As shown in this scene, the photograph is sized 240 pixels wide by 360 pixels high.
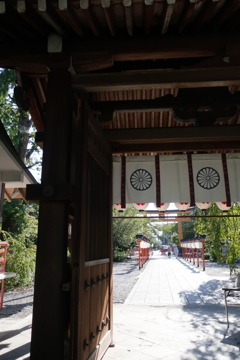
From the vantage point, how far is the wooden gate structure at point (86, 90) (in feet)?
8.31

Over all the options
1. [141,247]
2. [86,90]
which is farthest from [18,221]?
[86,90]

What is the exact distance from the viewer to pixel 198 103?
3.78 meters

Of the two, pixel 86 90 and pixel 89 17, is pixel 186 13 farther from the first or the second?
pixel 86 90

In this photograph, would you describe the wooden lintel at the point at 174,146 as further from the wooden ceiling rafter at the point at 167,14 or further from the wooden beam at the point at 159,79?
the wooden ceiling rafter at the point at 167,14

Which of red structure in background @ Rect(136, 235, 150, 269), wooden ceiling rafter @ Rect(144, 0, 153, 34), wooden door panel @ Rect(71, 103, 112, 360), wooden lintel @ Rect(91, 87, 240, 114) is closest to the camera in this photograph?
wooden ceiling rafter @ Rect(144, 0, 153, 34)

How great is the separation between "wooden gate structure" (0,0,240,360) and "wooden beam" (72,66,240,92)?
11 millimetres

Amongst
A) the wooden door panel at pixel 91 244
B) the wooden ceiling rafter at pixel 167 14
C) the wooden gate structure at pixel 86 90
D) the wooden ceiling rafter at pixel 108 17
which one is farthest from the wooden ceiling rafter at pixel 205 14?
the wooden door panel at pixel 91 244

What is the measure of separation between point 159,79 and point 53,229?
201 cm

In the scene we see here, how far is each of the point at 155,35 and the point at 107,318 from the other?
3.67m

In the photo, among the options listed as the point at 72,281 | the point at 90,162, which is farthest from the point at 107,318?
the point at 90,162

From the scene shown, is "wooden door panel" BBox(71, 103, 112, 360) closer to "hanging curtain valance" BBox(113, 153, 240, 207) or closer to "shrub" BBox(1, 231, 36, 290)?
"hanging curtain valance" BBox(113, 153, 240, 207)

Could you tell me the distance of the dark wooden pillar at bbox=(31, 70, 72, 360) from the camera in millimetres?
2457

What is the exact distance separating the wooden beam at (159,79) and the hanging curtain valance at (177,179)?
2.17 metres

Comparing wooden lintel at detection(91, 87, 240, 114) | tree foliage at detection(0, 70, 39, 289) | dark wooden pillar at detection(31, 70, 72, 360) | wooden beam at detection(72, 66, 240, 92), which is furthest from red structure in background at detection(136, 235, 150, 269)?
dark wooden pillar at detection(31, 70, 72, 360)
